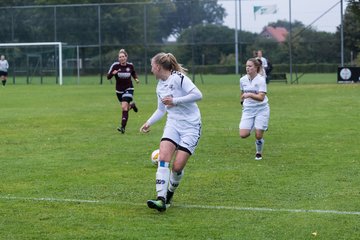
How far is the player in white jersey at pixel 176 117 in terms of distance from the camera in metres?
9.20

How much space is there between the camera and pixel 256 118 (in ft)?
45.6

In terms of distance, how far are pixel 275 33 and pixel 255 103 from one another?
38957mm

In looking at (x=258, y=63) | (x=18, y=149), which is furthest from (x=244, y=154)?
(x=18, y=149)

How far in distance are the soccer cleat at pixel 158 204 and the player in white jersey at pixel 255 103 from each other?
196 inches

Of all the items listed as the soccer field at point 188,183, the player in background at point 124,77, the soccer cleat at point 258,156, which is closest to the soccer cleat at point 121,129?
the soccer field at point 188,183

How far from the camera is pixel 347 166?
12539 millimetres

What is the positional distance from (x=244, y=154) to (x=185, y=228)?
20.7 ft

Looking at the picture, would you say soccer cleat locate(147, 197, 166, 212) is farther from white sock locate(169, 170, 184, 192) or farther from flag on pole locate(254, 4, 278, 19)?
flag on pole locate(254, 4, 278, 19)

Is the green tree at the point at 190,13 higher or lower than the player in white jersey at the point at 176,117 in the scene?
higher

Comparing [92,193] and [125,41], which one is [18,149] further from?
[125,41]

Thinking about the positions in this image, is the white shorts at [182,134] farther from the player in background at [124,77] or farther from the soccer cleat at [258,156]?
the player in background at [124,77]

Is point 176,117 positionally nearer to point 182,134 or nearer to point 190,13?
point 182,134

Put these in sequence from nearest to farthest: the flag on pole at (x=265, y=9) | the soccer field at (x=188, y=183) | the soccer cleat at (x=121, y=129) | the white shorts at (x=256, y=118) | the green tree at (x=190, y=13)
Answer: the soccer field at (x=188, y=183), the white shorts at (x=256, y=118), the soccer cleat at (x=121, y=129), the flag on pole at (x=265, y=9), the green tree at (x=190, y=13)

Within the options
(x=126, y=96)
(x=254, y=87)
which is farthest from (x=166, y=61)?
(x=126, y=96)
